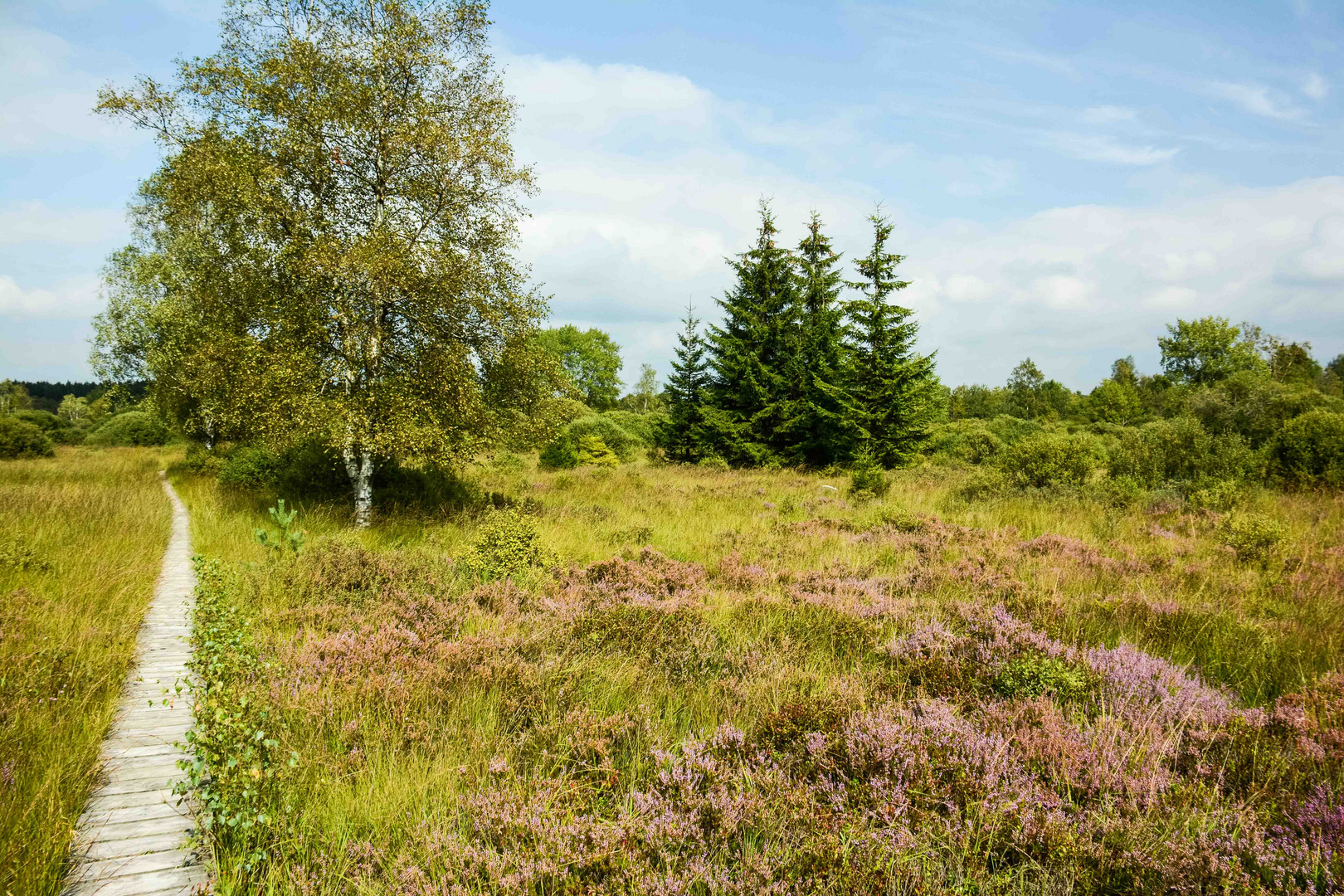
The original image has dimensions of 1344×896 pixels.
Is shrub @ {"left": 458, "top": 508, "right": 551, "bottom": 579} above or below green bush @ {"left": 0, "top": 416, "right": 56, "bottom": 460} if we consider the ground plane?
below

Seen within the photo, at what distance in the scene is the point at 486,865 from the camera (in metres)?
2.84

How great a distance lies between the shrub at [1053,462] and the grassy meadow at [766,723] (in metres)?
6.27

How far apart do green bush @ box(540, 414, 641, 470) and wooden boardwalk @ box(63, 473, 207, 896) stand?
22950 mm

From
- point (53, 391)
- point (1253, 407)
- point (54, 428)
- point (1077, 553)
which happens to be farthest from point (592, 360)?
point (53, 391)

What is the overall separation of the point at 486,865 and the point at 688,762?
1190mm

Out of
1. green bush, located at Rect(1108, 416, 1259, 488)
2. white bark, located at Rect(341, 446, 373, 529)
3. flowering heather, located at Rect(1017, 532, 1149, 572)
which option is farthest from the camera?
green bush, located at Rect(1108, 416, 1259, 488)

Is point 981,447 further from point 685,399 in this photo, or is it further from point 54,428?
point 54,428

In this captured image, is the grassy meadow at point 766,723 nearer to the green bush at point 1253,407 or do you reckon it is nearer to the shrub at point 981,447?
the green bush at point 1253,407

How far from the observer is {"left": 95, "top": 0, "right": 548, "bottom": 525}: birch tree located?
416 inches

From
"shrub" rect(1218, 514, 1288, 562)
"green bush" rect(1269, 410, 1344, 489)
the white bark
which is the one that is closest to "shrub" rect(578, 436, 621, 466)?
the white bark

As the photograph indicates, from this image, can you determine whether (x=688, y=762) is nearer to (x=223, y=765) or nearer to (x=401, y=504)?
(x=223, y=765)

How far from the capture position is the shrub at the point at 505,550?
797 cm

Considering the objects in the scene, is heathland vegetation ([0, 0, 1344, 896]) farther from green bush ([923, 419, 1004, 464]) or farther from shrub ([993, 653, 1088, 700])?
green bush ([923, 419, 1004, 464])

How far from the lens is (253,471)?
16.2m
